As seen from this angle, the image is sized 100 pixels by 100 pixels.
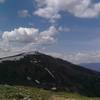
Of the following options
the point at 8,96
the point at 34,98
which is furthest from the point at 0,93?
the point at 34,98

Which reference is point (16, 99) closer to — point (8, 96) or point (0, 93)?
point (8, 96)

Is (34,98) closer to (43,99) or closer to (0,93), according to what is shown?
(43,99)

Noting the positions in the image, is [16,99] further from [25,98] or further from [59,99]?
[59,99]

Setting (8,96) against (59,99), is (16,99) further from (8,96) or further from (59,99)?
(59,99)

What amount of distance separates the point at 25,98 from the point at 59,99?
19.7 metres

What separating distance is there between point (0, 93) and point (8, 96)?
711 centimetres

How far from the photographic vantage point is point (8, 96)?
111m

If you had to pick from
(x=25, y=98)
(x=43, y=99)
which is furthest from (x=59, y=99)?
(x=25, y=98)

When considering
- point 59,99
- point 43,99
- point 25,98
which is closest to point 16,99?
point 25,98

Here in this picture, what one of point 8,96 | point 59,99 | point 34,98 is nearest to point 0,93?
point 8,96

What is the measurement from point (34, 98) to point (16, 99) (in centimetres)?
662

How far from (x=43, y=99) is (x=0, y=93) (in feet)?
54.4

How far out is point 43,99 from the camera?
112 m

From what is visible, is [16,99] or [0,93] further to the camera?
→ [0,93]
